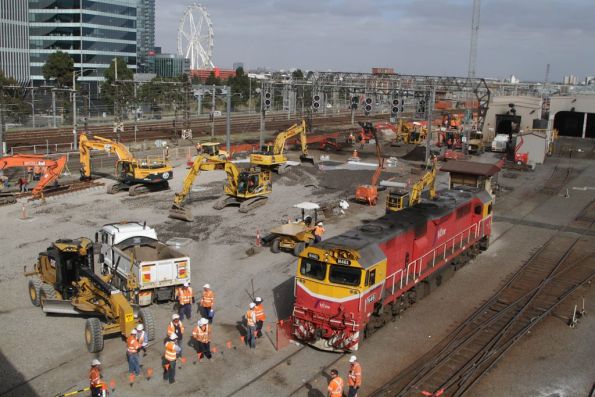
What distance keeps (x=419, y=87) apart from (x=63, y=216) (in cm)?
3696

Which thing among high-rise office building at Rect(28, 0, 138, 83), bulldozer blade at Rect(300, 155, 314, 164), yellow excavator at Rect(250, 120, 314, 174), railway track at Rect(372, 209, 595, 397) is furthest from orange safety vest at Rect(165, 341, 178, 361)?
high-rise office building at Rect(28, 0, 138, 83)

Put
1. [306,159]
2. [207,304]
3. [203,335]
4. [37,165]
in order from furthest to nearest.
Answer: [306,159], [37,165], [207,304], [203,335]

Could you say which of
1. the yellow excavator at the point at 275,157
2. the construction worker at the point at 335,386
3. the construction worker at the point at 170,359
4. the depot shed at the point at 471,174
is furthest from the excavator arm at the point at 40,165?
the construction worker at the point at 335,386

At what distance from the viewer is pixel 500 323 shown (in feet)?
66.4

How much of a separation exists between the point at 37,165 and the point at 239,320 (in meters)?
21.3

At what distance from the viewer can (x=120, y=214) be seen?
33094mm

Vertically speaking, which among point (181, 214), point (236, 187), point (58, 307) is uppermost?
point (236, 187)

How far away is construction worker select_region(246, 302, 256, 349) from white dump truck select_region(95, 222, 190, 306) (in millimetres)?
3937

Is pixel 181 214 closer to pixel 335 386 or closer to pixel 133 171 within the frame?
pixel 133 171

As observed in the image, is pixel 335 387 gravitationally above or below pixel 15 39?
below

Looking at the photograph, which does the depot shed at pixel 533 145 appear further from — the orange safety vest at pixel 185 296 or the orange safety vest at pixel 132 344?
the orange safety vest at pixel 132 344

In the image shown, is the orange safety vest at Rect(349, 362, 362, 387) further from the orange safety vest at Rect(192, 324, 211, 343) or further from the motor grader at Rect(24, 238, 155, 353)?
the motor grader at Rect(24, 238, 155, 353)

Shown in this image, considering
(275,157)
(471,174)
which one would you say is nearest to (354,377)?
(471,174)

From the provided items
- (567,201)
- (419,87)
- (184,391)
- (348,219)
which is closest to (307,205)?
(348,219)
